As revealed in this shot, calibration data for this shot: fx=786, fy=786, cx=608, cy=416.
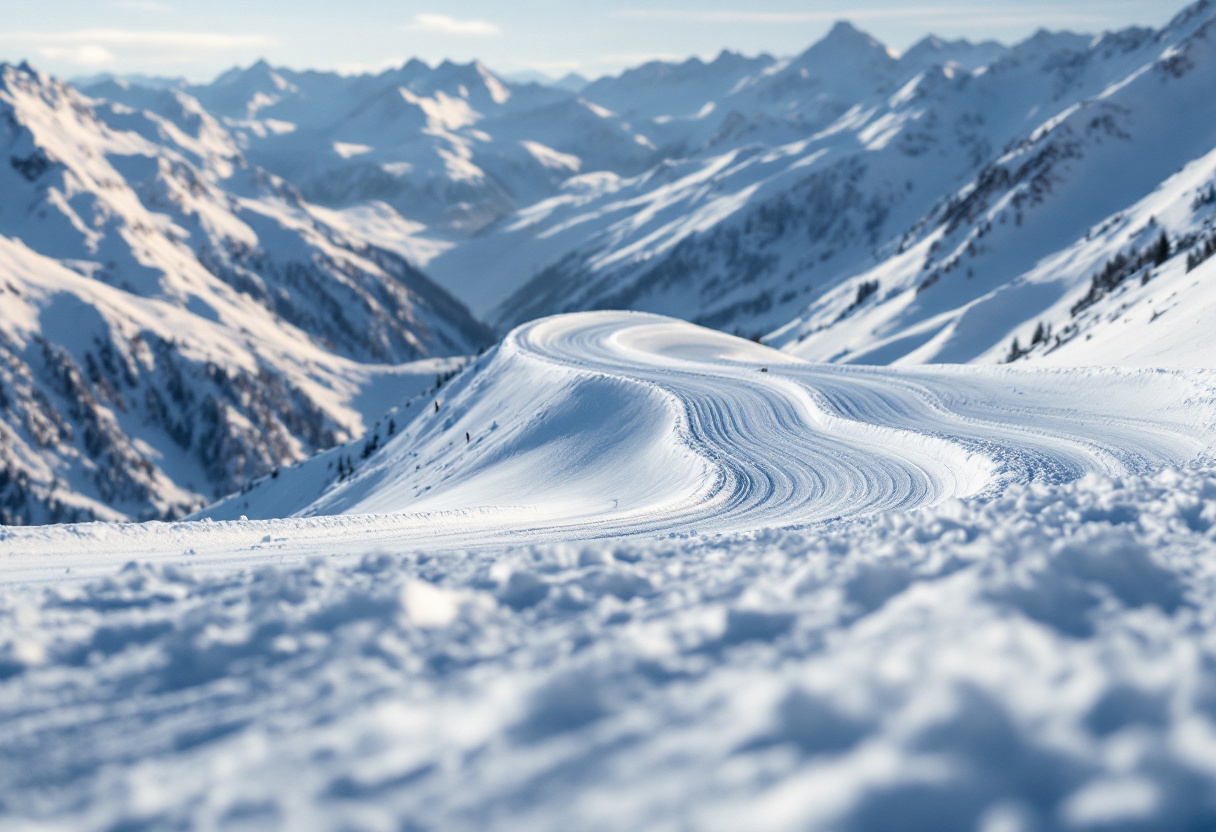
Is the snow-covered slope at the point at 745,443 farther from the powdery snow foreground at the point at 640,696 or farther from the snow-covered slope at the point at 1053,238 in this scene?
the snow-covered slope at the point at 1053,238

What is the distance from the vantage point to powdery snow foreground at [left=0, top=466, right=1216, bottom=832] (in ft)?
12.2

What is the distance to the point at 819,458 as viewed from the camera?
17062 mm

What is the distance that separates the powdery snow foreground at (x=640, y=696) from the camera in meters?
3.72

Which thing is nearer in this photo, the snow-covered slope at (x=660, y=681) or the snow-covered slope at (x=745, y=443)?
the snow-covered slope at (x=660, y=681)

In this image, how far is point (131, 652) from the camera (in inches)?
223

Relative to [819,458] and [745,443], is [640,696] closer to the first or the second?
[819,458]

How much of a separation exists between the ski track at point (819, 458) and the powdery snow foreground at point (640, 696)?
15.5ft

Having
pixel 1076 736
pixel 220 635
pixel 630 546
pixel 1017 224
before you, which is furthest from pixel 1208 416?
pixel 1017 224

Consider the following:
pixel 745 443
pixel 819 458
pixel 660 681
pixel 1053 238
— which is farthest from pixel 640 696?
pixel 1053 238

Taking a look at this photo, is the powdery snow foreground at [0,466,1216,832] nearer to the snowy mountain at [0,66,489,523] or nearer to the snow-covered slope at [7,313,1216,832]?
the snow-covered slope at [7,313,1216,832]

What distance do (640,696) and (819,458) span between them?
13155mm

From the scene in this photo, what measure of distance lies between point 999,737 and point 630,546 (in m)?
4.84

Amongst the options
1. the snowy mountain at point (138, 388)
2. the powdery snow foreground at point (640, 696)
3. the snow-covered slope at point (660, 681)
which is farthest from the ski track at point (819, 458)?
the snowy mountain at point (138, 388)

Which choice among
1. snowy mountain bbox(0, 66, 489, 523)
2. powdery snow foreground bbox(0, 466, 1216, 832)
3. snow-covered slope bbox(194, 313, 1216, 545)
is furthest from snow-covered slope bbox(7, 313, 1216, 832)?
snowy mountain bbox(0, 66, 489, 523)
